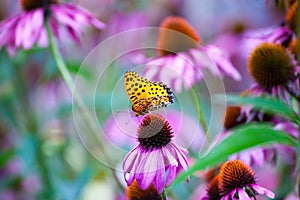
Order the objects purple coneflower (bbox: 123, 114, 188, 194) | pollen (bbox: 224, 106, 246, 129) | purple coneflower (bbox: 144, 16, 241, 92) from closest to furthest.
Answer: purple coneflower (bbox: 123, 114, 188, 194), purple coneflower (bbox: 144, 16, 241, 92), pollen (bbox: 224, 106, 246, 129)

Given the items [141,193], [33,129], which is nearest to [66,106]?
[33,129]

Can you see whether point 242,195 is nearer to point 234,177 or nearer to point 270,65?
point 234,177

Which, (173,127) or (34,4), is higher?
(34,4)

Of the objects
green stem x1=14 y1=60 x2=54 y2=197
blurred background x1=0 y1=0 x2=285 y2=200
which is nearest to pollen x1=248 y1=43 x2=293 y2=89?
blurred background x1=0 y1=0 x2=285 y2=200

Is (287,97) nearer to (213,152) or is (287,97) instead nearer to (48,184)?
(213,152)

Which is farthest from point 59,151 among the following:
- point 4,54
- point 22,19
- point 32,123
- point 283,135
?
point 283,135

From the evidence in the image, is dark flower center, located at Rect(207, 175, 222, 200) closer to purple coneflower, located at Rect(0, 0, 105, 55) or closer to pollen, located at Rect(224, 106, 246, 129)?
pollen, located at Rect(224, 106, 246, 129)

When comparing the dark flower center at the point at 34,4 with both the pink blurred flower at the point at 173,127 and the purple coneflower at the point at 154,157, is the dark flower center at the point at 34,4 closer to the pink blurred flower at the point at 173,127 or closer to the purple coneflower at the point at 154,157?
the pink blurred flower at the point at 173,127

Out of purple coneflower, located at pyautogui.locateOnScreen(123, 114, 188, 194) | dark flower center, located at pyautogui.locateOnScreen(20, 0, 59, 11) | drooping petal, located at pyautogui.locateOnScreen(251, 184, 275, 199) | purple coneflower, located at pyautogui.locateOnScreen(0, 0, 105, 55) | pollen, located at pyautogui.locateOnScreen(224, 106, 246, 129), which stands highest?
dark flower center, located at pyautogui.locateOnScreen(20, 0, 59, 11)

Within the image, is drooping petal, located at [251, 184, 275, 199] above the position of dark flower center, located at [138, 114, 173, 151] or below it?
below
